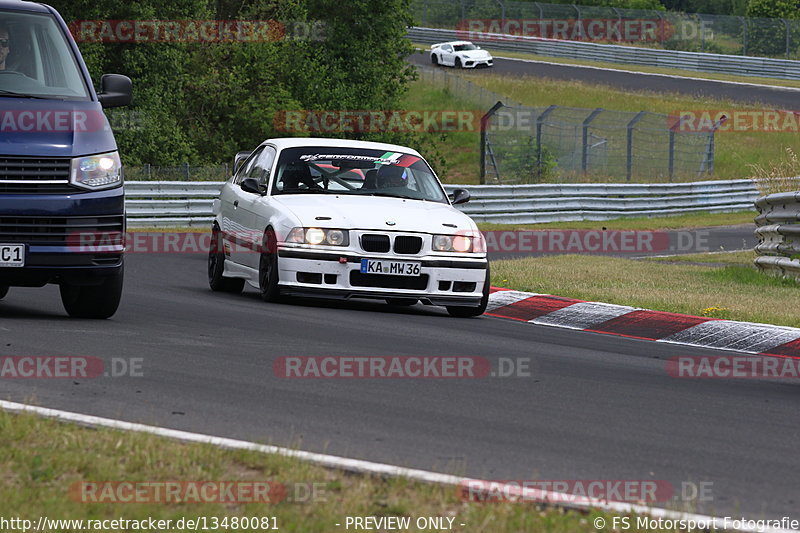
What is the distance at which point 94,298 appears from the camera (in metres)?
9.49

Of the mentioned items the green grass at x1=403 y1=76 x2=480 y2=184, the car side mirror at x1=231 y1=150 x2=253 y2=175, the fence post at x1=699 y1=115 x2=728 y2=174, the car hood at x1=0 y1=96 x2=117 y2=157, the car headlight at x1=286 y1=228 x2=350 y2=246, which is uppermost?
the car hood at x1=0 y1=96 x2=117 y2=157

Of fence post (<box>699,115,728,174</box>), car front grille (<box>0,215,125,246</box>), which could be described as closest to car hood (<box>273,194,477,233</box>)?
car front grille (<box>0,215,125,246</box>)

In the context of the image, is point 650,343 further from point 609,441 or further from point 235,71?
point 235,71

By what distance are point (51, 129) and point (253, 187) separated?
11.3 ft

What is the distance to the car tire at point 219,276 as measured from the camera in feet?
42.8

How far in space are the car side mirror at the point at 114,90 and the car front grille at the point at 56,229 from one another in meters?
1.03

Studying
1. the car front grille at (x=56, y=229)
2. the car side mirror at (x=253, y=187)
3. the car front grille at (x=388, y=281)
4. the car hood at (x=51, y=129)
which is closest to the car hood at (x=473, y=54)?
the car side mirror at (x=253, y=187)

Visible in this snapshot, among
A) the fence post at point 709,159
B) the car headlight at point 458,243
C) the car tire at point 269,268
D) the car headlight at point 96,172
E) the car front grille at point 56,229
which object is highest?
the car headlight at point 96,172
